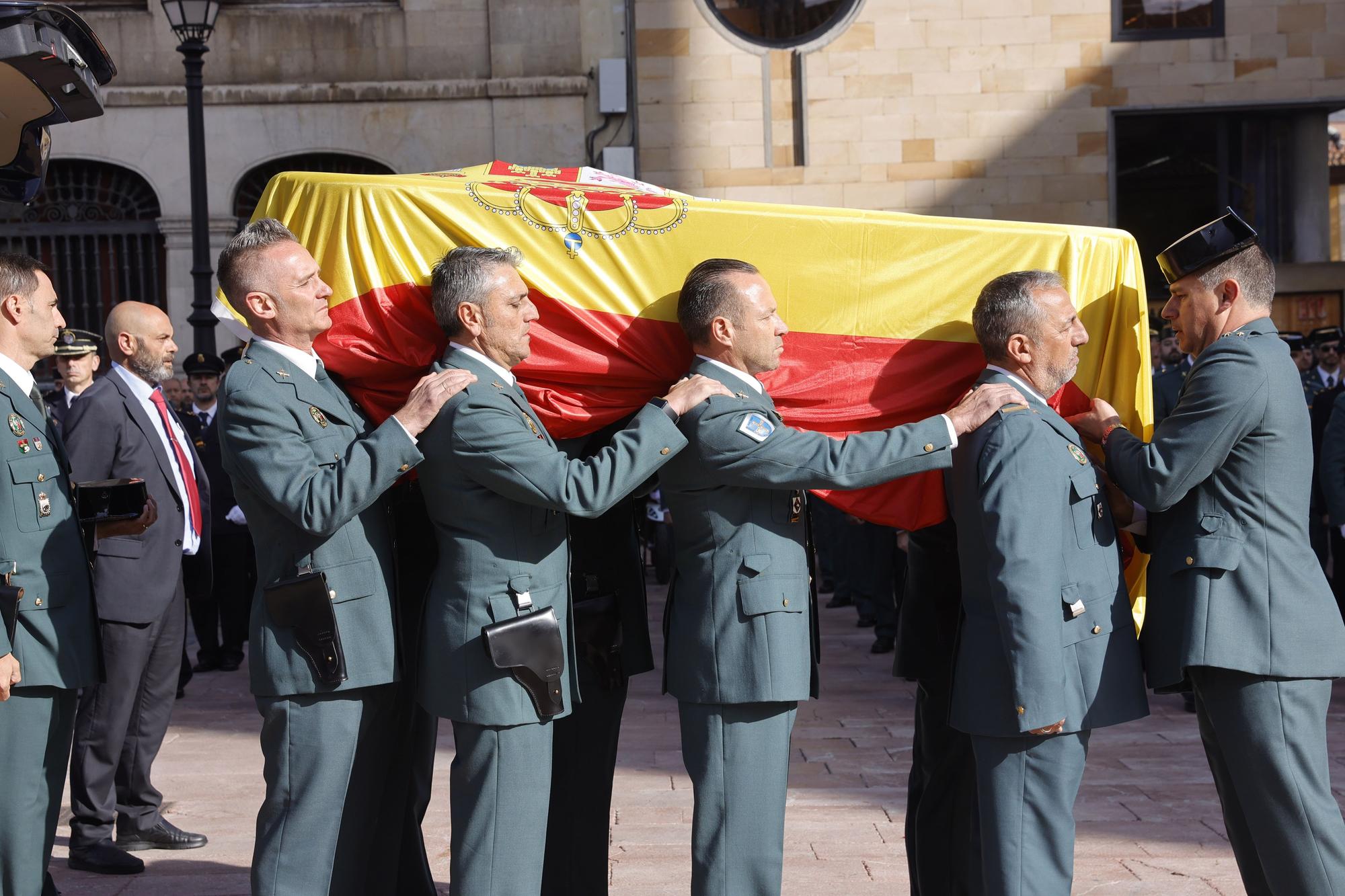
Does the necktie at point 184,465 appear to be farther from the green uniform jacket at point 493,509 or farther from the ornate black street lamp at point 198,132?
the ornate black street lamp at point 198,132

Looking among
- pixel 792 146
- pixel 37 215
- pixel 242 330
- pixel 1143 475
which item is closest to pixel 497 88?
pixel 792 146

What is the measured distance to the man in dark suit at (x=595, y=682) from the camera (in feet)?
13.1

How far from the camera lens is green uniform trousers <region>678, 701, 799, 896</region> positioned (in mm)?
3535

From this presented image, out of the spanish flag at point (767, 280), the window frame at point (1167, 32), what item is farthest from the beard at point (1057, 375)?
the window frame at point (1167, 32)

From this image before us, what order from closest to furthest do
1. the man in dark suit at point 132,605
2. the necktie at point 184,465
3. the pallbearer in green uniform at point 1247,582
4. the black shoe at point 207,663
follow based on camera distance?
the pallbearer in green uniform at point 1247,582
the man in dark suit at point 132,605
the necktie at point 184,465
the black shoe at point 207,663

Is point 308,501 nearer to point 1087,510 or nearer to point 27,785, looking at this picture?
point 27,785

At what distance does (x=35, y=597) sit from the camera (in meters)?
3.75

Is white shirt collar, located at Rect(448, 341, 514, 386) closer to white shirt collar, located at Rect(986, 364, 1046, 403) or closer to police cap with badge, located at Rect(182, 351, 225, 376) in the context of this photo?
white shirt collar, located at Rect(986, 364, 1046, 403)

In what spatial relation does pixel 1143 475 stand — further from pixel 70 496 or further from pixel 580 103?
pixel 580 103

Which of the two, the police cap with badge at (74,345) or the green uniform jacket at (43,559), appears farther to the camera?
the police cap with badge at (74,345)

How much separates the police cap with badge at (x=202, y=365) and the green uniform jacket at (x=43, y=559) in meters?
5.70

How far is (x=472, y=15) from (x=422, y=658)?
12.4 m

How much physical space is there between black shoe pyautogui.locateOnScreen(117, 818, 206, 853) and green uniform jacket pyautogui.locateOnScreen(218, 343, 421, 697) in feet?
5.85

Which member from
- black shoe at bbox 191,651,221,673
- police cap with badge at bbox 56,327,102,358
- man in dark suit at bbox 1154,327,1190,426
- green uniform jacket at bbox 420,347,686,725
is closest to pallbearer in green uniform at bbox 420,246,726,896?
green uniform jacket at bbox 420,347,686,725
